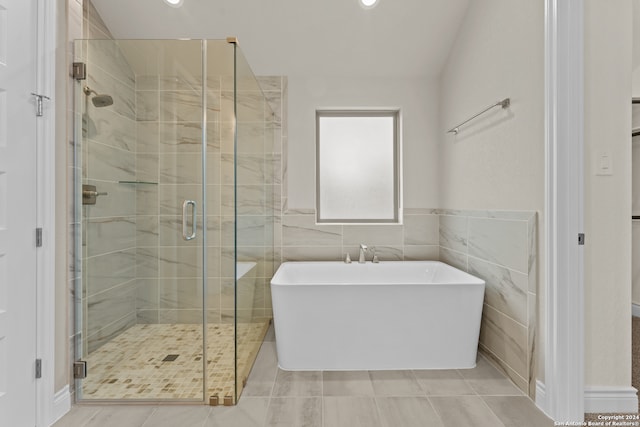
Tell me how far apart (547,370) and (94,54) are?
112 inches

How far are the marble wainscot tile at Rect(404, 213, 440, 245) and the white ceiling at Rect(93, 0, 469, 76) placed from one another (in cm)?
132

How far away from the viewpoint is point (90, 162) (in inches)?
79.0

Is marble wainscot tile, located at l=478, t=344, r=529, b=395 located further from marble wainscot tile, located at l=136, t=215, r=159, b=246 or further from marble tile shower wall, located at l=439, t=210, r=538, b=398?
marble wainscot tile, located at l=136, t=215, r=159, b=246

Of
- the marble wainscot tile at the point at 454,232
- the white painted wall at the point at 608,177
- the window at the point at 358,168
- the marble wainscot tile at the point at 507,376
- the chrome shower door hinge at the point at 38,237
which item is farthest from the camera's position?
the window at the point at 358,168

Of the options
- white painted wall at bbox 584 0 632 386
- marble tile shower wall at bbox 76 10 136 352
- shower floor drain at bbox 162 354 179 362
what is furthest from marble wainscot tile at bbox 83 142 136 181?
white painted wall at bbox 584 0 632 386

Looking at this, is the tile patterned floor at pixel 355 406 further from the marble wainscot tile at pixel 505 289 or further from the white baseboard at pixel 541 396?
the marble wainscot tile at pixel 505 289

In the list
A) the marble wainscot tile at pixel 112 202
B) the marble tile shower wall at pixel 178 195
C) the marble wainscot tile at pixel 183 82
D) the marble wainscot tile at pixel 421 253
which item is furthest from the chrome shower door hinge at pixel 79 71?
the marble wainscot tile at pixel 421 253

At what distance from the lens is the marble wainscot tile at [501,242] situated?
6.89 feet

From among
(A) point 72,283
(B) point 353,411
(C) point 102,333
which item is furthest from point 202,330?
(B) point 353,411

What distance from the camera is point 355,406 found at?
77.3 inches

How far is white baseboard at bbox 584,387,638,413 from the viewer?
73.9 inches

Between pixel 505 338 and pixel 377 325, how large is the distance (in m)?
0.78

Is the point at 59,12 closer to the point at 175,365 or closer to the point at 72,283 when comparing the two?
the point at 72,283

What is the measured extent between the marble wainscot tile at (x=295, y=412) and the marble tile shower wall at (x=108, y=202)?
2.89ft
